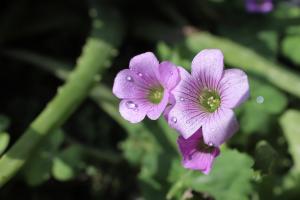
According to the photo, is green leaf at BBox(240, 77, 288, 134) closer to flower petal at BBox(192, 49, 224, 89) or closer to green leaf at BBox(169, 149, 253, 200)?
green leaf at BBox(169, 149, 253, 200)

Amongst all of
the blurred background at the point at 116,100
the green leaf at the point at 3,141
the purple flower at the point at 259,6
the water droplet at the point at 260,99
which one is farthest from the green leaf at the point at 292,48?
the green leaf at the point at 3,141

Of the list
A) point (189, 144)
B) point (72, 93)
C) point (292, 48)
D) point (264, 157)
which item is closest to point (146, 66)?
point (189, 144)

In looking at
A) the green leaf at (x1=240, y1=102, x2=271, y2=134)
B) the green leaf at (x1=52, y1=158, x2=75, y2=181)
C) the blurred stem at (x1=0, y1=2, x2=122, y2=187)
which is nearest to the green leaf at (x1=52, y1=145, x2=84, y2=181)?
the green leaf at (x1=52, y1=158, x2=75, y2=181)

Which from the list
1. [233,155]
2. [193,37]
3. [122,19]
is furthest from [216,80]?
[122,19]

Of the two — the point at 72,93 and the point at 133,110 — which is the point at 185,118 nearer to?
the point at 133,110

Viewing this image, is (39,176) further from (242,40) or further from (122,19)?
(242,40)

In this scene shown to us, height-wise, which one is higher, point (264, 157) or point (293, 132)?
Result: point (293, 132)

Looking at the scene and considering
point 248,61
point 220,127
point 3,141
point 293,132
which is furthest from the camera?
point 248,61
